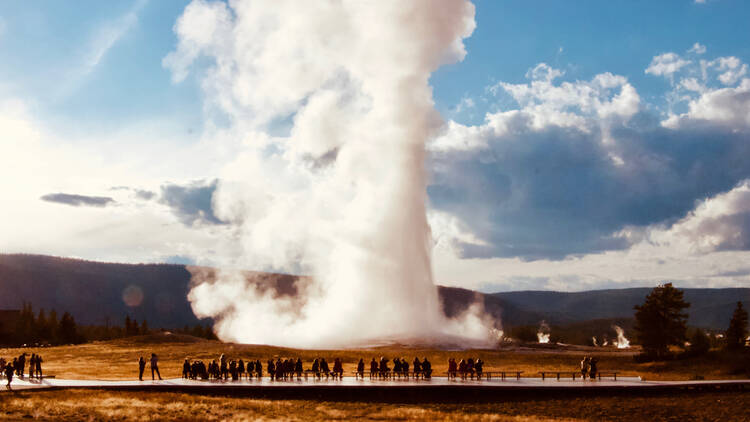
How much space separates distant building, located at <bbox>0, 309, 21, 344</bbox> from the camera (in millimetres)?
103188

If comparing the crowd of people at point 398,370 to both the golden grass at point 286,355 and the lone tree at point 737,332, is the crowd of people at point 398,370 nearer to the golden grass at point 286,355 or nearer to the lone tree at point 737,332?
the golden grass at point 286,355

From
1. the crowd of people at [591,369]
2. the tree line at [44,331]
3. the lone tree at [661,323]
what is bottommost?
the tree line at [44,331]

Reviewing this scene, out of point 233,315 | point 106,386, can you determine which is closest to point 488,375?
point 106,386

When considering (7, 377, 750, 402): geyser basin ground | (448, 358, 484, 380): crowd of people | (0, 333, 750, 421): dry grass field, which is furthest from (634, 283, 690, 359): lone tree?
(448, 358, 484, 380): crowd of people

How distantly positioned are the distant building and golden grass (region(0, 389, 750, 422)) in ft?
267

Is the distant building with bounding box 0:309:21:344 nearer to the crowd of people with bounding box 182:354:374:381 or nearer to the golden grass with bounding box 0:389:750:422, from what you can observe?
the crowd of people with bounding box 182:354:374:381

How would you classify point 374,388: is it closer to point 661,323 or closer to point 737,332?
point 661,323

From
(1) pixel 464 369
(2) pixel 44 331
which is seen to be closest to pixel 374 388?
(1) pixel 464 369

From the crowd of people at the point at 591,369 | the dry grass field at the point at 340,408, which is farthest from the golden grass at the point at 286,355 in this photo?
the dry grass field at the point at 340,408

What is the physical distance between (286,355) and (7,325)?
63352 mm

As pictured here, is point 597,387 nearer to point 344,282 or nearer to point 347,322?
point 347,322

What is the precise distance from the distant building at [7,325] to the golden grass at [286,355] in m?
27.7

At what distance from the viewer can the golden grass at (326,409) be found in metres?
30.3

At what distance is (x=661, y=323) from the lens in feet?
216
